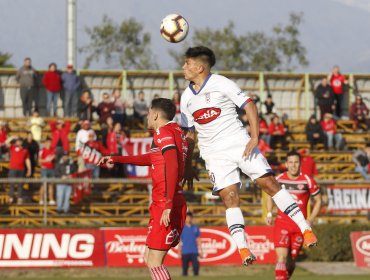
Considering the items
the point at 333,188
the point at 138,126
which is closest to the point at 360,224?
the point at 333,188

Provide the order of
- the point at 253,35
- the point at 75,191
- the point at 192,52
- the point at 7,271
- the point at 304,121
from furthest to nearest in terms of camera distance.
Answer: the point at 253,35
the point at 304,121
the point at 75,191
the point at 7,271
the point at 192,52


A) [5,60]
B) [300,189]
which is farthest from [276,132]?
[5,60]

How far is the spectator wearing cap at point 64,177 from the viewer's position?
25.3 meters

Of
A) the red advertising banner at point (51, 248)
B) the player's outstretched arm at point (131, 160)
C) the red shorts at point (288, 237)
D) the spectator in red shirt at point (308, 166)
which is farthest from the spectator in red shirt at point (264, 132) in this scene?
the player's outstretched arm at point (131, 160)

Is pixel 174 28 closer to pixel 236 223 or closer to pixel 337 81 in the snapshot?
pixel 236 223

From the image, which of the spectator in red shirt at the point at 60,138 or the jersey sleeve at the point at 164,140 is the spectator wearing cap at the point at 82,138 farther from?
the jersey sleeve at the point at 164,140

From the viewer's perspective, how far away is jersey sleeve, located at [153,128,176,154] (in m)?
11.3

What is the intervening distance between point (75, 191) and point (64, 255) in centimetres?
267

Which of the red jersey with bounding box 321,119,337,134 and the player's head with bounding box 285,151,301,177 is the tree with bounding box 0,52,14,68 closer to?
the red jersey with bounding box 321,119,337,134

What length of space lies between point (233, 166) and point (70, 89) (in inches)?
813

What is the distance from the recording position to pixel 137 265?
78.6 feet

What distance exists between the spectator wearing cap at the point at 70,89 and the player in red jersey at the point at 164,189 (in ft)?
68.7

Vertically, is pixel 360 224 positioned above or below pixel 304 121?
below

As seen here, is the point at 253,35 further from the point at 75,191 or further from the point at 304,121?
the point at 75,191
